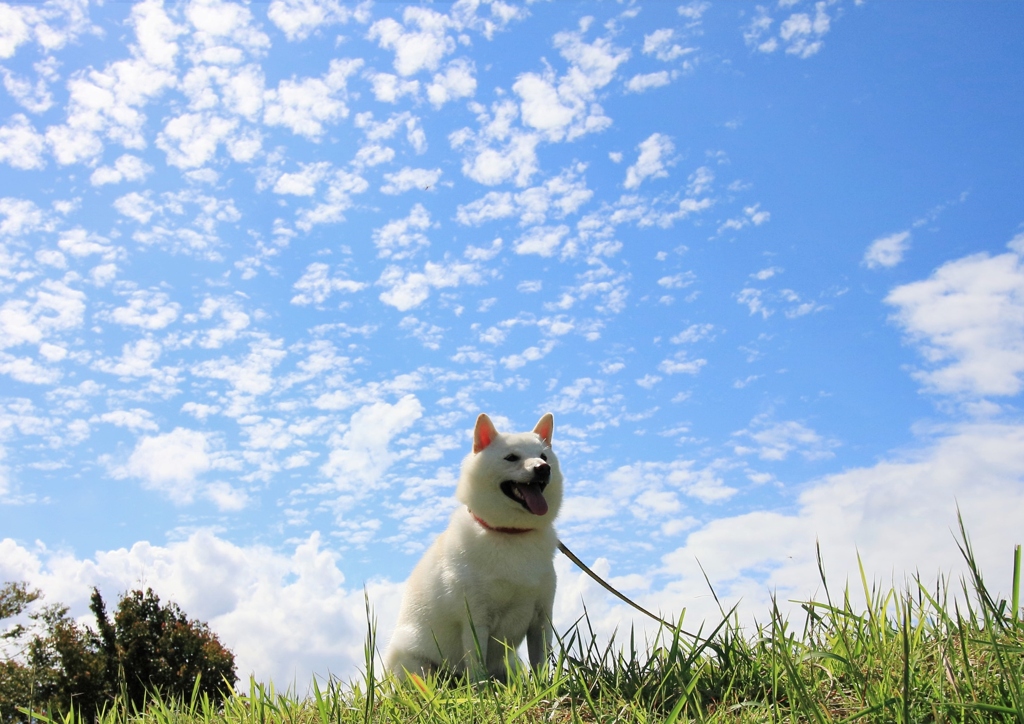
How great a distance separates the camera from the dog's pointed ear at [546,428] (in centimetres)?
680

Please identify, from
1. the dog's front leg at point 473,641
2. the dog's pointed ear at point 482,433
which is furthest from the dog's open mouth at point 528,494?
the dog's front leg at point 473,641

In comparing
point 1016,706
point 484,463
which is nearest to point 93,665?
point 484,463

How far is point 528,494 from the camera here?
614 centimetres

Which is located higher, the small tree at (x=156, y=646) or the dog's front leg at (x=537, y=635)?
the small tree at (x=156, y=646)

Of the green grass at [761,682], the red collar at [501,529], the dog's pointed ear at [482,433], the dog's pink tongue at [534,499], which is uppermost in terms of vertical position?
the dog's pointed ear at [482,433]

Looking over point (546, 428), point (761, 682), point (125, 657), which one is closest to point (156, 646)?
point (125, 657)

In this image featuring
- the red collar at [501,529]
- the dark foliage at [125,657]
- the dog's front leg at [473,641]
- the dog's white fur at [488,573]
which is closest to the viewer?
Answer: the dog's front leg at [473,641]

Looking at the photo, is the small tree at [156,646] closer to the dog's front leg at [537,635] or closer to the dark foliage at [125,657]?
the dark foliage at [125,657]

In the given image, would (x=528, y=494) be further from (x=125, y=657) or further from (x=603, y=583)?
(x=125, y=657)

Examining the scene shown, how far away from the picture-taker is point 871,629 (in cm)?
458

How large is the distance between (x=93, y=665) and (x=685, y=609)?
2942cm

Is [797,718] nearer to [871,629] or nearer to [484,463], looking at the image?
[871,629]

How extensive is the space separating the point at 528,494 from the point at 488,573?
0.66 meters

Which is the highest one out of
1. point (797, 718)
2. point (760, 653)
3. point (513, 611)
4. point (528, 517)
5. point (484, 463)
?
point (484, 463)
